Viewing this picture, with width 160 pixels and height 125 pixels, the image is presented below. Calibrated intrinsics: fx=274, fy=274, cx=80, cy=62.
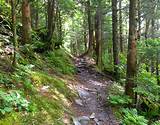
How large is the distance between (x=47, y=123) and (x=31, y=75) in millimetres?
2365

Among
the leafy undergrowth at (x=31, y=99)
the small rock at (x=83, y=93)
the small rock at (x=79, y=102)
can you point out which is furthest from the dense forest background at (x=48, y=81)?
the small rock at (x=83, y=93)

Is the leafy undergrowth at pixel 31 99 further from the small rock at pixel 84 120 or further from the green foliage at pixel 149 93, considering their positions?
the green foliage at pixel 149 93

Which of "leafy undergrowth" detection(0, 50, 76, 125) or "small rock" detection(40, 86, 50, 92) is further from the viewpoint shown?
"small rock" detection(40, 86, 50, 92)

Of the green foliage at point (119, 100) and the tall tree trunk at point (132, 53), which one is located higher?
the tall tree trunk at point (132, 53)

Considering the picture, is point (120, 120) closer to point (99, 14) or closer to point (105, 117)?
point (105, 117)

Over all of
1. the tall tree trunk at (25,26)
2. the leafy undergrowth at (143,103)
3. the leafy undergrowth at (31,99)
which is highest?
the tall tree trunk at (25,26)

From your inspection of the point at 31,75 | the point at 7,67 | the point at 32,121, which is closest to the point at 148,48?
the point at 31,75

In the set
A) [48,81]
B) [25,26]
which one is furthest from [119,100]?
[25,26]

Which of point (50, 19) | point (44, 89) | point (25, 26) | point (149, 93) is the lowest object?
point (149, 93)

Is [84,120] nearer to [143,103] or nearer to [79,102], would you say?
[79,102]

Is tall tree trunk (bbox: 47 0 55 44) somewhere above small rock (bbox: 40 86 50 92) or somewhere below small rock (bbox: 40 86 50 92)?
above

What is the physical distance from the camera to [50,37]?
560 inches

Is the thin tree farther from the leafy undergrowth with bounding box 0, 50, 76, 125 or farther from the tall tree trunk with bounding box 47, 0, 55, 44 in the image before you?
the leafy undergrowth with bounding box 0, 50, 76, 125

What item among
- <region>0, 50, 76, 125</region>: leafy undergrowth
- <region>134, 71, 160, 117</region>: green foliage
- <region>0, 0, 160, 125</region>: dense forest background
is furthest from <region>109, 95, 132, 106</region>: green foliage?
<region>0, 50, 76, 125</region>: leafy undergrowth
